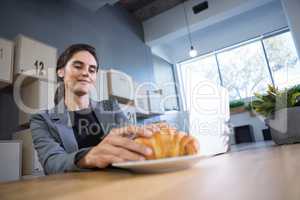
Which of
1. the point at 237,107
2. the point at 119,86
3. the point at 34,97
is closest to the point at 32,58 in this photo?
the point at 34,97

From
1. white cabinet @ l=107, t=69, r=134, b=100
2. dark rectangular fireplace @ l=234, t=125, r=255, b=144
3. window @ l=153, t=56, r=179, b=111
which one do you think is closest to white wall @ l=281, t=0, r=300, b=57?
dark rectangular fireplace @ l=234, t=125, r=255, b=144

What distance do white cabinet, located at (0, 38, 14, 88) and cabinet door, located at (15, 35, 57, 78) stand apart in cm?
5

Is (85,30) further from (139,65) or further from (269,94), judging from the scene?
(269,94)

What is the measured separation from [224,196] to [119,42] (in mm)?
3398

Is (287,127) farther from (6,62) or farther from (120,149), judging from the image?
(6,62)

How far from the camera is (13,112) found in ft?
6.11

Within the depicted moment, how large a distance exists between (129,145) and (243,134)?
9.35 feet

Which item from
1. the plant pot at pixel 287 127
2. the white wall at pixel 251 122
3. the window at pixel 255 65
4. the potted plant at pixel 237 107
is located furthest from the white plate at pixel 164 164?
the potted plant at pixel 237 107

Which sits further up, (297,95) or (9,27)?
(9,27)

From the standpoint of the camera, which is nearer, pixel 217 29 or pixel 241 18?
pixel 241 18

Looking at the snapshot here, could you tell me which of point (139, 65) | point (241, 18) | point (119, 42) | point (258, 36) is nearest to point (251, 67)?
point (258, 36)

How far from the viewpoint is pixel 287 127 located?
99 centimetres

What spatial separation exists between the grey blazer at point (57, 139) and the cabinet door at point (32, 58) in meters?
0.69

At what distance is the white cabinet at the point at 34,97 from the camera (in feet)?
5.80
